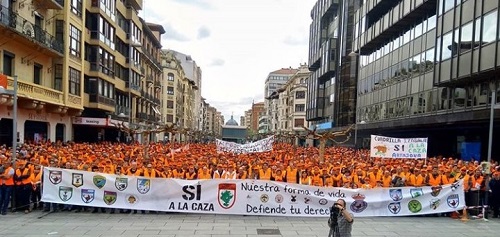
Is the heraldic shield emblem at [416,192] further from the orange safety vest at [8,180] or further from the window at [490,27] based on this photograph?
the orange safety vest at [8,180]

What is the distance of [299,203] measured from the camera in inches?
482

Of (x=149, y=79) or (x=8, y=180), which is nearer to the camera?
(x=8, y=180)

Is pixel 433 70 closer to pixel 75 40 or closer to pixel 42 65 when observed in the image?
pixel 75 40

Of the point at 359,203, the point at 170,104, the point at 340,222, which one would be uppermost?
the point at 170,104

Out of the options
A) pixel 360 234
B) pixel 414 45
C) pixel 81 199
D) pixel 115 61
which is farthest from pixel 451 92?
pixel 115 61

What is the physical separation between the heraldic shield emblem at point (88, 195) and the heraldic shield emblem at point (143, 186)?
1421mm

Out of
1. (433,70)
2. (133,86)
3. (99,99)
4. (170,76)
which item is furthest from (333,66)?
(170,76)

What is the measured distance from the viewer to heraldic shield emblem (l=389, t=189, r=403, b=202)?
492 inches

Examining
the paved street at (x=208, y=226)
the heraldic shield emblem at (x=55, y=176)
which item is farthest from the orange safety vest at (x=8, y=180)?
the heraldic shield emblem at (x=55, y=176)

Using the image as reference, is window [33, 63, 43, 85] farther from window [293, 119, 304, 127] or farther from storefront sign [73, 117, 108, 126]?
window [293, 119, 304, 127]

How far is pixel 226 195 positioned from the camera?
39.9ft

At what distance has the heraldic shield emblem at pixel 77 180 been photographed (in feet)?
40.0

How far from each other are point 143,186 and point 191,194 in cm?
153

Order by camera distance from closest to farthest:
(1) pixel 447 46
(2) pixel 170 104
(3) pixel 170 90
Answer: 1. (1) pixel 447 46
2. (2) pixel 170 104
3. (3) pixel 170 90
